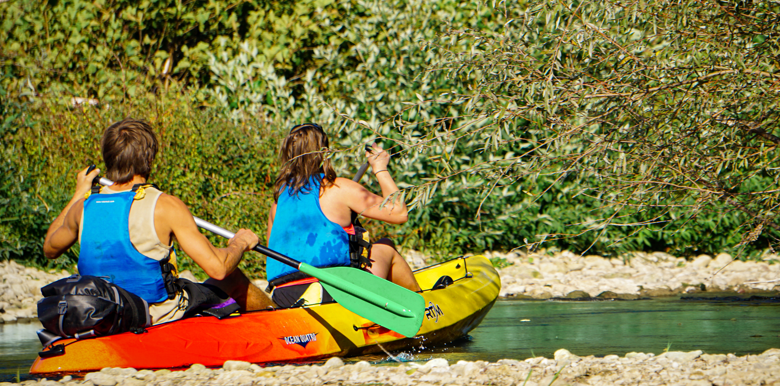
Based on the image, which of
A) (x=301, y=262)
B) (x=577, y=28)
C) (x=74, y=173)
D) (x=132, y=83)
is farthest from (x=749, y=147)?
(x=132, y=83)

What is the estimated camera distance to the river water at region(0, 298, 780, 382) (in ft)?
14.2

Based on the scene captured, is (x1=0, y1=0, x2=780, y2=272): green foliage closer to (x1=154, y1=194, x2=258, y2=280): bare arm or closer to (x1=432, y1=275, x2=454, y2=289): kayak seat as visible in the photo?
(x1=432, y1=275, x2=454, y2=289): kayak seat

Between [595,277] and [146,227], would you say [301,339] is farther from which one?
[595,277]

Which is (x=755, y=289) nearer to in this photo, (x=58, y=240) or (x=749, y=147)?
(x=749, y=147)

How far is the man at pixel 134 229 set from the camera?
11.2 feet

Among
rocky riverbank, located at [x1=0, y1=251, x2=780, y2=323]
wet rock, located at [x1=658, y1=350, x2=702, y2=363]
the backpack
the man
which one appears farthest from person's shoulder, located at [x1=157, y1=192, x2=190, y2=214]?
rocky riverbank, located at [x1=0, y1=251, x2=780, y2=323]

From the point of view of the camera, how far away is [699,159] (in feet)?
14.2

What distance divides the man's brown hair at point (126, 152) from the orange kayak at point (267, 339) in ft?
2.46

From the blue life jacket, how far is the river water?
0.79m

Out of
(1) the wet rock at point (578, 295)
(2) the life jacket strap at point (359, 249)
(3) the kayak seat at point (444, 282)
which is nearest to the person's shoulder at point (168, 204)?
(2) the life jacket strap at point (359, 249)

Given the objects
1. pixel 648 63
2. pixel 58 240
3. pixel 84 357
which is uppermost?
pixel 648 63

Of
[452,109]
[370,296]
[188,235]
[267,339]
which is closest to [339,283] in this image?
[370,296]

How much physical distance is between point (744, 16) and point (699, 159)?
82cm

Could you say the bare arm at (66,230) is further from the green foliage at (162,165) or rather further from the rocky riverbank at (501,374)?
the green foliage at (162,165)
